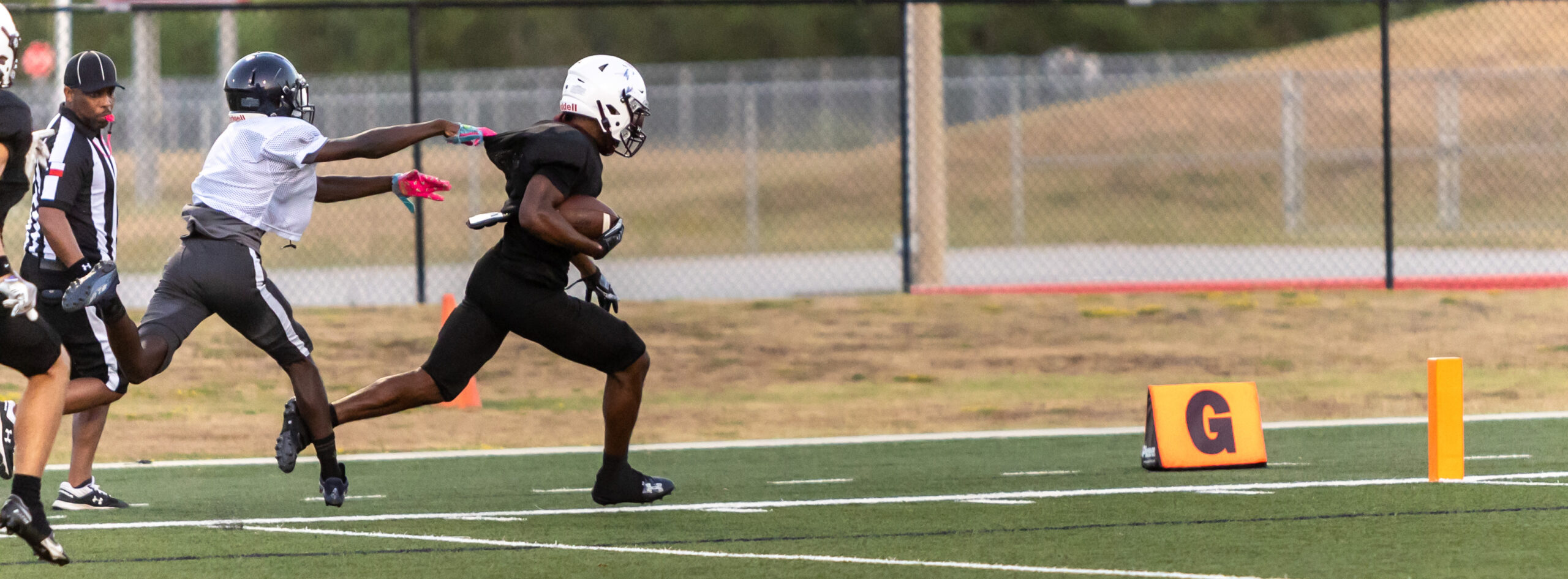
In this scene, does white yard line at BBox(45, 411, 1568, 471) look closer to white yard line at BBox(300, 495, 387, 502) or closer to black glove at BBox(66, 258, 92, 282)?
white yard line at BBox(300, 495, 387, 502)

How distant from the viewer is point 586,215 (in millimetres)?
7520

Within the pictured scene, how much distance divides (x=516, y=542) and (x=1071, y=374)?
7117 millimetres

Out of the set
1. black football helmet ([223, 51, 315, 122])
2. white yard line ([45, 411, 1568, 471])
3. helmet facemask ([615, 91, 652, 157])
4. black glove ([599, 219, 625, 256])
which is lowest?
white yard line ([45, 411, 1568, 471])

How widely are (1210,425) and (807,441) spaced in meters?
2.44

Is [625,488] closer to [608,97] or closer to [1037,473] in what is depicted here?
[608,97]

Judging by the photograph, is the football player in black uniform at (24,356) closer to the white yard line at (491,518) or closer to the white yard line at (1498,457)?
the white yard line at (491,518)

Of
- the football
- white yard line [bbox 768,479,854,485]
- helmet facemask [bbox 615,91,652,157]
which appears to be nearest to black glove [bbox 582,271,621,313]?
the football

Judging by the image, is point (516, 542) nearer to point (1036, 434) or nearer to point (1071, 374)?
point (1036, 434)

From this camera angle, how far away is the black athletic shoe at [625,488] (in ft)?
26.0

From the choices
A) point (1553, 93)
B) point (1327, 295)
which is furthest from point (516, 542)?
point (1553, 93)

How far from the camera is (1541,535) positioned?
6.79 metres

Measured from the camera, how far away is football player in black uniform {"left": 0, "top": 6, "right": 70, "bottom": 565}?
6180 millimetres

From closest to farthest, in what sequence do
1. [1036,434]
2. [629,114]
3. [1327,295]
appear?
[629,114], [1036,434], [1327,295]

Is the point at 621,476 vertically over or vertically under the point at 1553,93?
under
